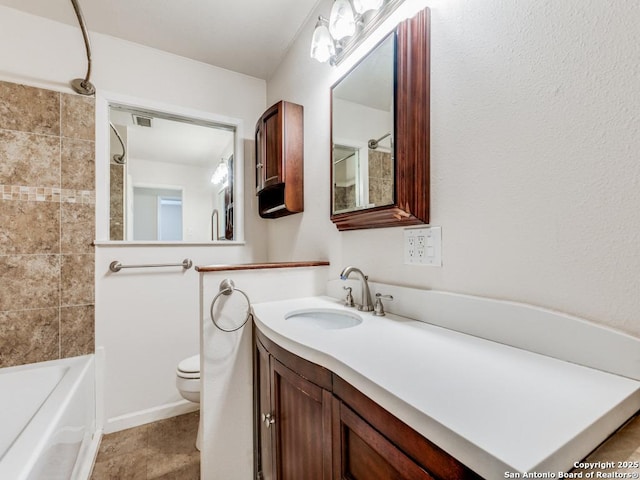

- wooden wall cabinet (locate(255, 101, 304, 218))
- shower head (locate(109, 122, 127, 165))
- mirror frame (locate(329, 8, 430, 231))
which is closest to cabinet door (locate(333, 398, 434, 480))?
mirror frame (locate(329, 8, 430, 231))

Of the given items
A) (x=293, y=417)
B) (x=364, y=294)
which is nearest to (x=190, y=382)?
(x=293, y=417)

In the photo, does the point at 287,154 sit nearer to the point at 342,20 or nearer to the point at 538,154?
the point at 342,20

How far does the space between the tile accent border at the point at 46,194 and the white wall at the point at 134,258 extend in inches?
2.8

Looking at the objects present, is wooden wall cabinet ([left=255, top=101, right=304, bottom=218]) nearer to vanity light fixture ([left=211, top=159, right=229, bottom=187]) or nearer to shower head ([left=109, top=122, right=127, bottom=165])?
vanity light fixture ([left=211, top=159, right=229, bottom=187])

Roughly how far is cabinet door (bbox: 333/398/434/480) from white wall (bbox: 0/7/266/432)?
1611 millimetres

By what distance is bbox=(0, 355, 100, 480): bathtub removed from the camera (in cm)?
83

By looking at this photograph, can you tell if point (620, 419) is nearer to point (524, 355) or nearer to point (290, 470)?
point (524, 355)

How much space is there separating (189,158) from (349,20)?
1.51 m

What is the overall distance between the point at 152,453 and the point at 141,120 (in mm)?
2053

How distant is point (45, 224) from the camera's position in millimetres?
1584

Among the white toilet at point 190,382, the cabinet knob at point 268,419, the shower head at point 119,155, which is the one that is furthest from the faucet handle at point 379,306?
the shower head at point 119,155

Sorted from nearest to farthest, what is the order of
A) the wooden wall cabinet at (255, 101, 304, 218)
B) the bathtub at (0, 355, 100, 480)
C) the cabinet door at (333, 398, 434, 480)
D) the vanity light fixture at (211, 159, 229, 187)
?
the cabinet door at (333, 398, 434, 480) → the bathtub at (0, 355, 100, 480) → the wooden wall cabinet at (255, 101, 304, 218) → the vanity light fixture at (211, 159, 229, 187)

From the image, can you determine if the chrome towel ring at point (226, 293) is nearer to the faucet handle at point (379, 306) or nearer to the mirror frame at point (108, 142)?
the faucet handle at point (379, 306)

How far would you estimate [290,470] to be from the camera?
87 cm
